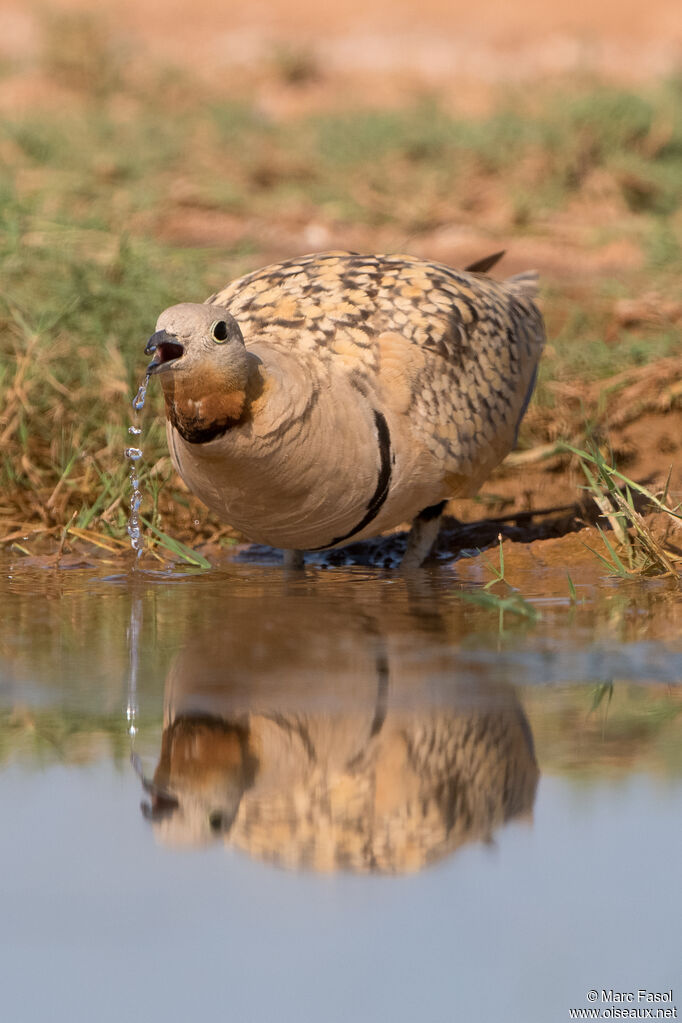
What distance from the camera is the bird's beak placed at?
3.58 m

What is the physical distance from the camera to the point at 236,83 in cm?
1505

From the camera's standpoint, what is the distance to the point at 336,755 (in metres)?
2.83

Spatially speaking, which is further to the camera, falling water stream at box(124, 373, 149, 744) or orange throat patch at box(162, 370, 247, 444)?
orange throat patch at box(162, 370, 247, 444)

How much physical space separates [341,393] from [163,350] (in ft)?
2.18

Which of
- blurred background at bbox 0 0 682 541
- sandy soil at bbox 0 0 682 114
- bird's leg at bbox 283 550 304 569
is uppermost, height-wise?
sandy soil at bbox 0 0 682 114

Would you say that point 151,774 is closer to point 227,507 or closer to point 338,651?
point 338,651

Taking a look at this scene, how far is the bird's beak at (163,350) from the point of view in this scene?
358 centimetres

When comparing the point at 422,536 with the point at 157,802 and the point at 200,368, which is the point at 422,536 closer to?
the point at 200,368

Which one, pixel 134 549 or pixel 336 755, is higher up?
pixel 134 549

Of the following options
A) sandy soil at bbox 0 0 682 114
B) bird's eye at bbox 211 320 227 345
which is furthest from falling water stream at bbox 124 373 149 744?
sandy soil at bbox 0 0 682 114

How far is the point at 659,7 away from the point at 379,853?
63.2ft

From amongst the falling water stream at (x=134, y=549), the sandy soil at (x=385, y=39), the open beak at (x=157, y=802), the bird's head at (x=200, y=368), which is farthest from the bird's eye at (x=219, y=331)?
the sandy soil at (x=385, y=39)

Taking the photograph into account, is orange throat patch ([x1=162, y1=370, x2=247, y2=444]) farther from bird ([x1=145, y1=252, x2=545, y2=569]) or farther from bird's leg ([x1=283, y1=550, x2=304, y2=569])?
bird's leg ([x1=283, y1=550, x2=304, y2=569])

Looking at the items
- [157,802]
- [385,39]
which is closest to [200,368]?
[157,802]
